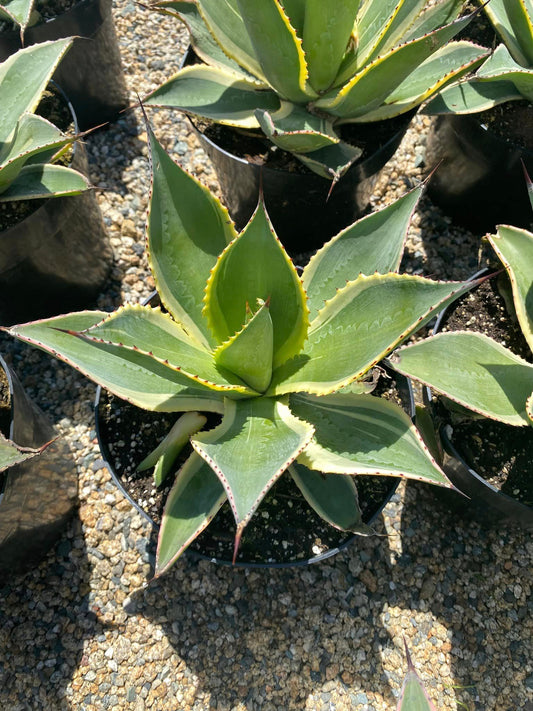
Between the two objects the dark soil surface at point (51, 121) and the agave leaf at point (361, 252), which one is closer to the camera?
the agave leaf at point (361, 252)

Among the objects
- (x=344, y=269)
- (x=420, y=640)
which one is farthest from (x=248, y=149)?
(x=420, y=640)

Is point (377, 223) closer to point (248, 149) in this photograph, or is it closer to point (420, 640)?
point (248, 149)

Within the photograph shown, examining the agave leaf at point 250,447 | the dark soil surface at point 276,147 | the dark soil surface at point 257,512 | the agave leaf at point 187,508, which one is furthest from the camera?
the dark soil surface at point 276,147

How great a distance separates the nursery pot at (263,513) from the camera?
136cm

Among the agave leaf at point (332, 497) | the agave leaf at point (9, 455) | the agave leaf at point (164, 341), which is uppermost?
the agave leaf at point (164, 341)

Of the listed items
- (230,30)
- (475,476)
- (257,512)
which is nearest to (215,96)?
(230,30)

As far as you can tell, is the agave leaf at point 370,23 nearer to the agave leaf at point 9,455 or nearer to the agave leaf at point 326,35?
the agave leaf at point 326,35

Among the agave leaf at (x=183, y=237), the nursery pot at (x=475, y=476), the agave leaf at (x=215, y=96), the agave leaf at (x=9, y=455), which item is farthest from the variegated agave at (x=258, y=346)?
the agave leaf at (x=215, y=96)

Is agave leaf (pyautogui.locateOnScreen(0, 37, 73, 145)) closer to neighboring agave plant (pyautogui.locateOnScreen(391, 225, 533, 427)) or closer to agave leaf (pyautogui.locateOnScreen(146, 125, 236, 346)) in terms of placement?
agave leaf (pyautogui.locateOnScreen(146, 125, 236, 346))

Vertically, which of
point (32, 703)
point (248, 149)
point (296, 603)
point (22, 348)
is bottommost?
point (32, 703)

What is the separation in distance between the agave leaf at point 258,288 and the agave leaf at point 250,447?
0.13 metres

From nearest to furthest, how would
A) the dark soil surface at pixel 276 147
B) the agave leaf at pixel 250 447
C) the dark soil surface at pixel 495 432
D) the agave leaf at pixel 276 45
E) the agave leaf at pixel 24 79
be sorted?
the agave leaf at pixel 250 447 → the agave leaf at pixel 276 45 → the dark soil surface at pixel 495 432 → the agave leaf at pixel 24 79 → the dark soil surface at pixel 276 147

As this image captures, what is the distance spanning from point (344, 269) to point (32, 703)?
1364 mm

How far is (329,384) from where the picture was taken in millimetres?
1139
